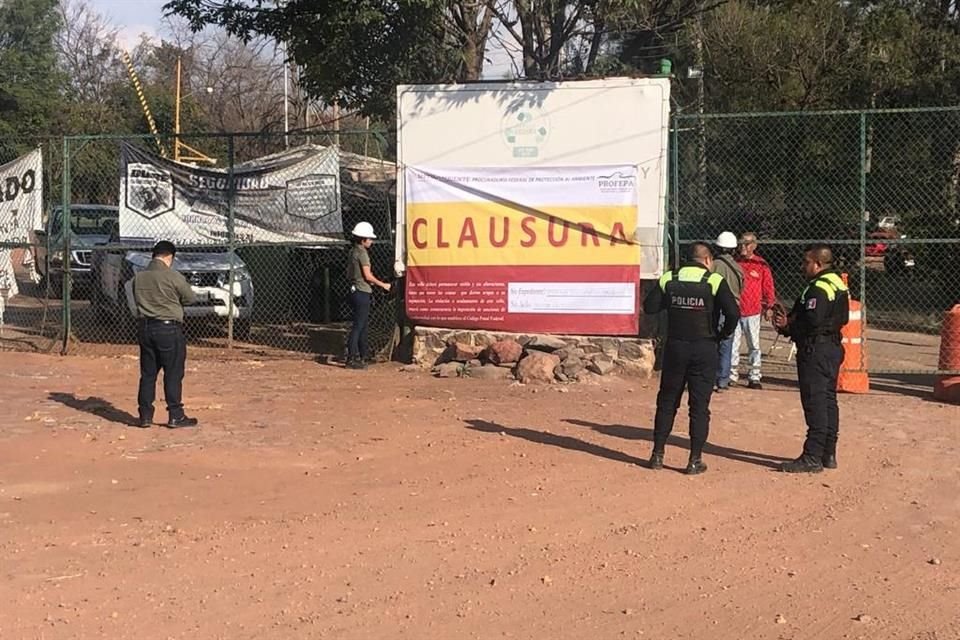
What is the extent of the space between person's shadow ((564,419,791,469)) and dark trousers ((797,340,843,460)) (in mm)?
378

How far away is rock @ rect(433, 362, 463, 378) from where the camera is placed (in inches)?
445

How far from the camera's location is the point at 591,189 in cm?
1128

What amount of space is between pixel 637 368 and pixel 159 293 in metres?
5.13

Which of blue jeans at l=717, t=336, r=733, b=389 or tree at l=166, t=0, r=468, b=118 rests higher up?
tree at l=166, t=0, r=468, b=118

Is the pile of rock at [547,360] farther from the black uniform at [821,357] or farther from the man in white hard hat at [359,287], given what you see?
the black uniform at [821,357]

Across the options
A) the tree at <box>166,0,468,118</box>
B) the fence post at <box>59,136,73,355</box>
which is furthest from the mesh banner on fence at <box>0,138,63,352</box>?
the tree at <box>166,0,468,118</box>

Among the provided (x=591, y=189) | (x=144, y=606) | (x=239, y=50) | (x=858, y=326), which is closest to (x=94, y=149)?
(x=239, y=50)

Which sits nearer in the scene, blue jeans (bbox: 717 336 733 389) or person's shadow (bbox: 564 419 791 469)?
person's shadow (bbox: 564 419 791 469)

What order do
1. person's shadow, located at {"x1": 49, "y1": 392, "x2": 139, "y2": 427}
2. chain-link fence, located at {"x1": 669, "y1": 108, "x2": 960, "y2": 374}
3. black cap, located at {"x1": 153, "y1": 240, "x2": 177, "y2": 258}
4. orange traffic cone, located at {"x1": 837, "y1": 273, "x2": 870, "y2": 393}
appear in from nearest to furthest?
black cap, located at {"x1": 153, "y1": 240, "x2": 177, "y2": 258}
person's shadow, located at {"x1": 49, "y1": 392, "x2": 139, "y2": 427}
orange traffic cone, located at {"x1": 837, "y1": 273, "x2": 870, "y2": 393}
chain-link fence, located at {"x1": 669, "y1": 108, "x2": 960, "y2": 374}

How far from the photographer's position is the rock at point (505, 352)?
36.8 feet

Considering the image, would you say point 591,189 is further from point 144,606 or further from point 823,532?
point 144,606

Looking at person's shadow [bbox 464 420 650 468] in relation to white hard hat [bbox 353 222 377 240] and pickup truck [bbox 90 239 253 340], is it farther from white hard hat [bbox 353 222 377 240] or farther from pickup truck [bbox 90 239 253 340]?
pickup truck [bbox 90 239 253 340]

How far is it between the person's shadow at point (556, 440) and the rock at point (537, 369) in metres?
1.78

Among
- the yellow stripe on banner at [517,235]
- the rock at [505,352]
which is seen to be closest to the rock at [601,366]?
the rock at [505,352]
